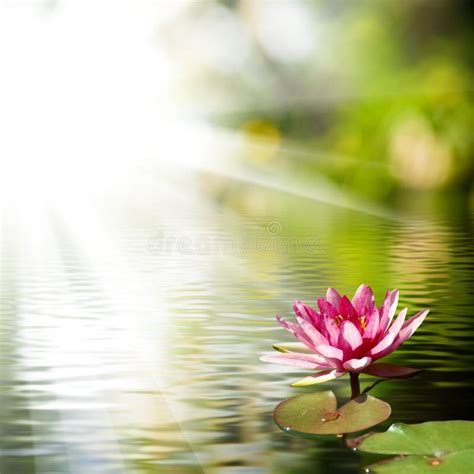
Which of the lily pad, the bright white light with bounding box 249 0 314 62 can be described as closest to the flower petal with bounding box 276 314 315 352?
the lily pad

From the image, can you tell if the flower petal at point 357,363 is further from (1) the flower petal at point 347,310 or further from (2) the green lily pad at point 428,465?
(2) the green lily pad at point 428,465

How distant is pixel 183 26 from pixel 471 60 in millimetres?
2375

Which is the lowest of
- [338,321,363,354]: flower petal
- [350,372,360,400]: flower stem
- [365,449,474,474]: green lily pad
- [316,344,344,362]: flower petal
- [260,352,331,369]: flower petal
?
[365,449,474,474]: green lily pad

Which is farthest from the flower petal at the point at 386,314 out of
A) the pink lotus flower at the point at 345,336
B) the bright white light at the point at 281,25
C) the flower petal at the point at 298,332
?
the bright white light at the point at 281,25

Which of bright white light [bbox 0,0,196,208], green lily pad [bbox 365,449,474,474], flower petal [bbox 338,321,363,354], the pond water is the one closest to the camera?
green lily pad [bbox 365,449,474,474]

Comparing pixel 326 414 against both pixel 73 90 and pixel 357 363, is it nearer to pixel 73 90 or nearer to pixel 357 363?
pixel 357 363

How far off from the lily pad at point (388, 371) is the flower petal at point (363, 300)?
9 centimetres

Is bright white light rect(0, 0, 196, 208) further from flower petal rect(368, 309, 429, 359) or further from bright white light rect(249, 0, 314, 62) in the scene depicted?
flower petal rect(368, 309, 429, 359)

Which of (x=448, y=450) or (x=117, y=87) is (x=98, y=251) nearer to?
(x=448, y=450)

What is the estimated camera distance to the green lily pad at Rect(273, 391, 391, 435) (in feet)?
4.01

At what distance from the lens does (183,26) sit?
7691 mm

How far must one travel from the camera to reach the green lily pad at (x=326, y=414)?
4.01 ft

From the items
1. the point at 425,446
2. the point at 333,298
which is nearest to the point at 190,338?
the point at 333,298

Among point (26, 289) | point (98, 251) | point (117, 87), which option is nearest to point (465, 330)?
point (26, 289)
